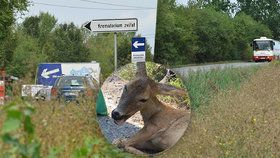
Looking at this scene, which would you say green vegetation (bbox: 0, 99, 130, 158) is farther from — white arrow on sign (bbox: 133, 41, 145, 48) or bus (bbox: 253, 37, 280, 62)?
bus (bbox: 253, 37, 280, 62)

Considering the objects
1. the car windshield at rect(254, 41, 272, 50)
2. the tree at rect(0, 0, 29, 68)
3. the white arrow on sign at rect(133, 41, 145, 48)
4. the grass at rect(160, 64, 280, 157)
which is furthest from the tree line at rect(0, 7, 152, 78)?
the grass at rect(160, 64, 280, 157)

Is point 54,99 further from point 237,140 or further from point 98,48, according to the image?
point 98,48

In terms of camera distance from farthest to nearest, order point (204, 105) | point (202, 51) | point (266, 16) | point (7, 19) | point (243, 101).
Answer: point (266, 16) → point (202, 51) → point (7, 19) → point (204, 105) → point (243, 101)

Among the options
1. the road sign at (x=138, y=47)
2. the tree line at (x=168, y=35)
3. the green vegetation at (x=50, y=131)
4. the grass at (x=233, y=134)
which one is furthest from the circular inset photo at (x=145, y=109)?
the tree line at (x=168, y=35)

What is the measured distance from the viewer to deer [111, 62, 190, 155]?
17.6 ft

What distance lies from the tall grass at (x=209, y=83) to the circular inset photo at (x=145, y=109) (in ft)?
18.2

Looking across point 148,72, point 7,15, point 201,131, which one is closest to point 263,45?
point 7,15

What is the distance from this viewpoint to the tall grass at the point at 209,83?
12.6 metres

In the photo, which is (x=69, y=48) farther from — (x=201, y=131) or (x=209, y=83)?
(x=201, y=131)

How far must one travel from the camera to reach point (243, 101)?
10500mm

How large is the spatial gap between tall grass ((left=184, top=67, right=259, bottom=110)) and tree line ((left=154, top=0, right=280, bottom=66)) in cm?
5636

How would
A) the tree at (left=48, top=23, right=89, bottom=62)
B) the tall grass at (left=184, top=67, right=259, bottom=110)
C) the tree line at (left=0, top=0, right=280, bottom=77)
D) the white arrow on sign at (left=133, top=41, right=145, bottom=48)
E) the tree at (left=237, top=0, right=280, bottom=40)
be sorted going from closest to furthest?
the tall grass at (left=184, top=67, right=259, bottom=110)
the white arrow on sign at (left=133, top=41, right=145, bottom=48)
the tree line at (left=0, top=0, right=280, bottom=77)
the tree at (left=48, top=23, right=89, bottom=62)
the tree at (left=237, top=0, right=280, bottom=40)

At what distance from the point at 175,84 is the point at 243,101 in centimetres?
513

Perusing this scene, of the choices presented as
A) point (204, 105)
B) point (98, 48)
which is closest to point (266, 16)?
point (98, 48)
